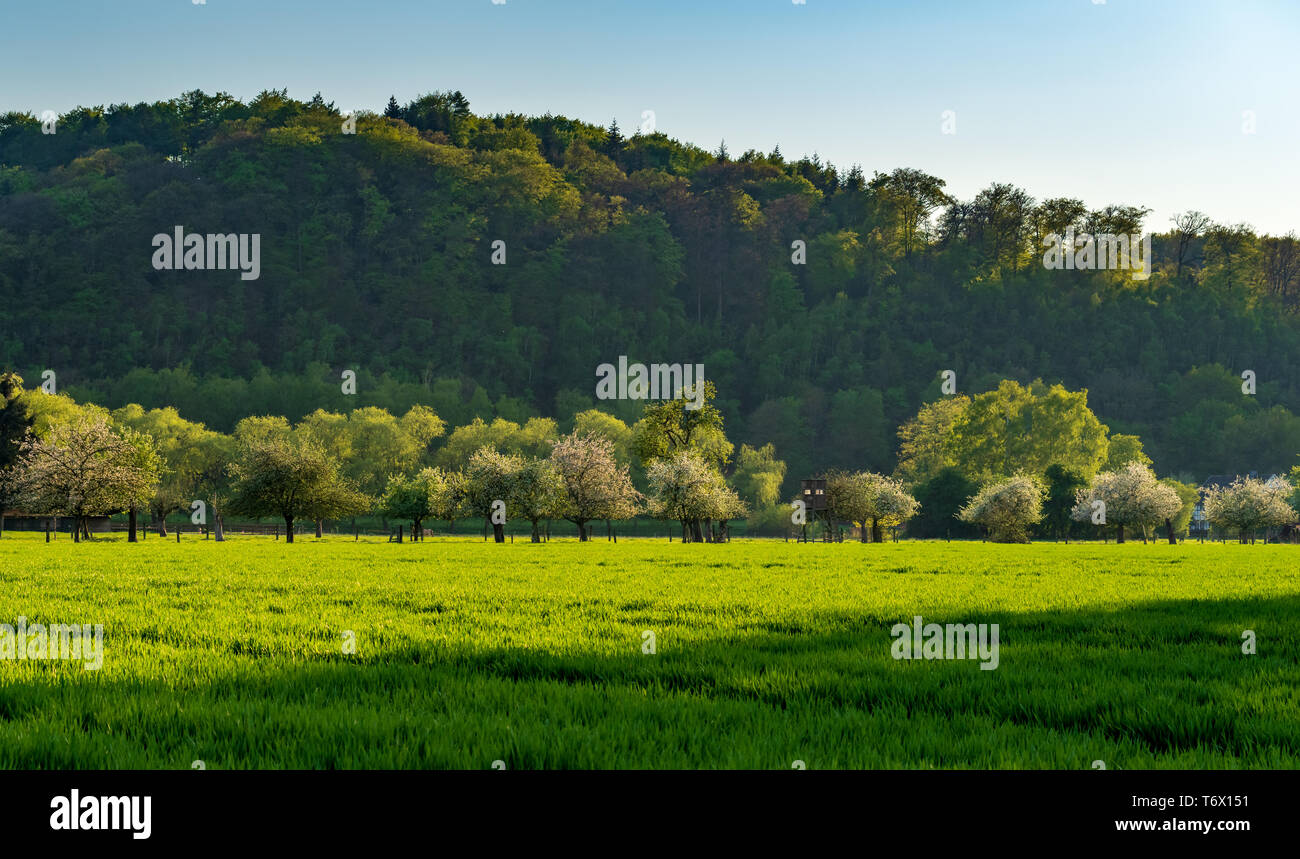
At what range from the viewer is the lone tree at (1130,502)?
77.2 meters

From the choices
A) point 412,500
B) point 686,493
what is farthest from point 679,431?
point 412,500

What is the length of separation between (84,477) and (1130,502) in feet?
289

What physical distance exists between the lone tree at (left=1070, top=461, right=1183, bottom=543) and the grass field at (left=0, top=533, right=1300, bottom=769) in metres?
67.8

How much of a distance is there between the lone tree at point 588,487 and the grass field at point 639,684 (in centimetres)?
5395

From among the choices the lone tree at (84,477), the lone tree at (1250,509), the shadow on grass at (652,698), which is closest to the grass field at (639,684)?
the shadow on grass at (652,698)

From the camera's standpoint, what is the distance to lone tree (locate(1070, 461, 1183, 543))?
253 feet

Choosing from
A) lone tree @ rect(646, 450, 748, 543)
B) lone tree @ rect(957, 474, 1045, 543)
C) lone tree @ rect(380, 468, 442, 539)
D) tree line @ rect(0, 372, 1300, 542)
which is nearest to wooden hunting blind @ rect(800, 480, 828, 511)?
tree line @ rect(0, 372, 1300, 542)

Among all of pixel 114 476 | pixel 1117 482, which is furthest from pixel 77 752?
pixel 1117 482

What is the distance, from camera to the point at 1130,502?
78250mm

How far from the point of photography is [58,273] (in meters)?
186

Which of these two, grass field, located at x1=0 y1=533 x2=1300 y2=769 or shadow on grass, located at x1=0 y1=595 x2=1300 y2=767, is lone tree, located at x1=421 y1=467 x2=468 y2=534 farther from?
shadow on grass, located at x1=0 y1=595 x2=1300 y2=767

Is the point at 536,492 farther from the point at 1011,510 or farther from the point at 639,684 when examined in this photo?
the point at 639,684
